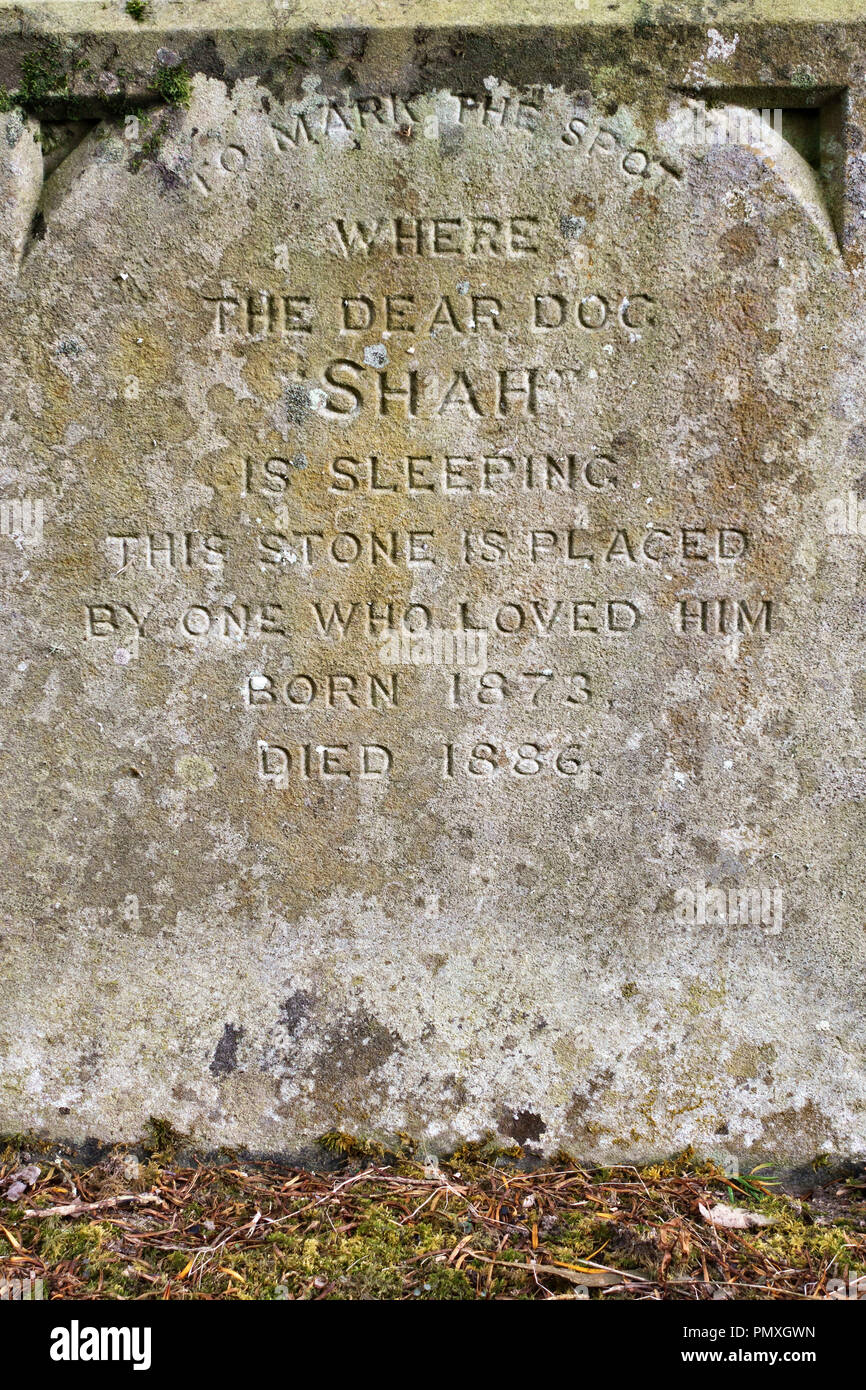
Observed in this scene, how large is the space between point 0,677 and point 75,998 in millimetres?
950

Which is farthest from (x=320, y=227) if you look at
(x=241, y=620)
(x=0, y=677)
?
(x=0, y=677)

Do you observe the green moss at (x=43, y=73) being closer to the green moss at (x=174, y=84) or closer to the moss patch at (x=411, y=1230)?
the green moss at (x=174, y=84)

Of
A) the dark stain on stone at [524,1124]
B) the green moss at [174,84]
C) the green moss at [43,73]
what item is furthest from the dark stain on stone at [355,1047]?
the green moss at [43,73]

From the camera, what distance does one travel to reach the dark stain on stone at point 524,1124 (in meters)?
2.52

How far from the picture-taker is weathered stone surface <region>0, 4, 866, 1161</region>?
2.36 meters

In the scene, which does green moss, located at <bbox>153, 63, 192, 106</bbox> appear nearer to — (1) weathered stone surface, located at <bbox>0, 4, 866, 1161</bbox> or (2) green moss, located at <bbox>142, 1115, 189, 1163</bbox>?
(1) weathered stone surface, located at <bbox>0, 4, 866, 1161</bbox>

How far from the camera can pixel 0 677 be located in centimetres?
248

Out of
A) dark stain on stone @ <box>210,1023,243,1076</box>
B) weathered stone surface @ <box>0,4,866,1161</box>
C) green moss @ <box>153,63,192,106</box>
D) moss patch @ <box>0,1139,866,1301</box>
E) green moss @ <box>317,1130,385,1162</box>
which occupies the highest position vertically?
green moss @ <box>153,63,192,106</box>

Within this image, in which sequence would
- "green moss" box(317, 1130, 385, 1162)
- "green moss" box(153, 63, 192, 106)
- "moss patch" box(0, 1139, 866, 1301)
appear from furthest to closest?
"green moss" box(317, 1130, 385, 1162) < "green moss" box(153, 63, 192, 106) < "moss patch" box(0, 1139, 866, 1301)

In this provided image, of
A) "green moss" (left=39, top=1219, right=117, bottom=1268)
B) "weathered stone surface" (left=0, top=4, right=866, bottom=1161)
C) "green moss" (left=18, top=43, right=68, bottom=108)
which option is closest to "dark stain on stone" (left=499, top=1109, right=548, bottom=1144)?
"weathered stone surface" (left=0, top=4, right=866, bottom=1161)

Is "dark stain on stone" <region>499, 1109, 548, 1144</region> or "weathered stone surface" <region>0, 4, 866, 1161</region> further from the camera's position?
"dark stain on stone" <region>499, 1109, 548, 1144</region>

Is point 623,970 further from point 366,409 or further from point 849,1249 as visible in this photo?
point 366,409

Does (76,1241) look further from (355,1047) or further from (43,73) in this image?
(43,73)

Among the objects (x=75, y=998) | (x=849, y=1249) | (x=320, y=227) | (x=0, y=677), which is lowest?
(x=849, y=1249)
